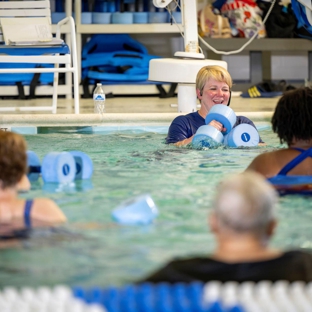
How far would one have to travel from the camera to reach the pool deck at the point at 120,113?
6336mm

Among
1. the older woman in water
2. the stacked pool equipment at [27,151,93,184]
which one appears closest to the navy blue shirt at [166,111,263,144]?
the older woman in water

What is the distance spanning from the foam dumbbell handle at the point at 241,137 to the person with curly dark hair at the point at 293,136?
145 cm

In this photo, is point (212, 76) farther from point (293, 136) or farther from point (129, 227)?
point (129, 227)

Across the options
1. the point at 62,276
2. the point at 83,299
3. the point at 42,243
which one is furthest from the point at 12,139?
the point at 83,299

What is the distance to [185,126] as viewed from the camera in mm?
5109

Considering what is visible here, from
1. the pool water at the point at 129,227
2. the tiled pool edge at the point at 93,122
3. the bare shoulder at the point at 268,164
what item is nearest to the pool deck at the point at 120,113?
the tiled pool edge at the point at 93,122

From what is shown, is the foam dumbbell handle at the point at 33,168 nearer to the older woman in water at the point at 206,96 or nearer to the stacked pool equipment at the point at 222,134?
the stacked pool equipment at the point at 222,134

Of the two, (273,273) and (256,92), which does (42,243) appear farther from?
(256,92)

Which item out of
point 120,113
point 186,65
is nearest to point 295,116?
point 186,65

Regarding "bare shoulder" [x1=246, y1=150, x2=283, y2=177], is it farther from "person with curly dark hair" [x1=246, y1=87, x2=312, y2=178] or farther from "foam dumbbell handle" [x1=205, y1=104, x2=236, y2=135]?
"foam dumbbell handle" [x1=205, y1=104, x2=236, y2=135]

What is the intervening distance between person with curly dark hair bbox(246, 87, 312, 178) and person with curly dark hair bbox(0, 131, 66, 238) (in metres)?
1.12

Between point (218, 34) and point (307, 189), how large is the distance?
639 cm

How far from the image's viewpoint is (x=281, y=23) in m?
9.62

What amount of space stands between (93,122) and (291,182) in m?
3.32
